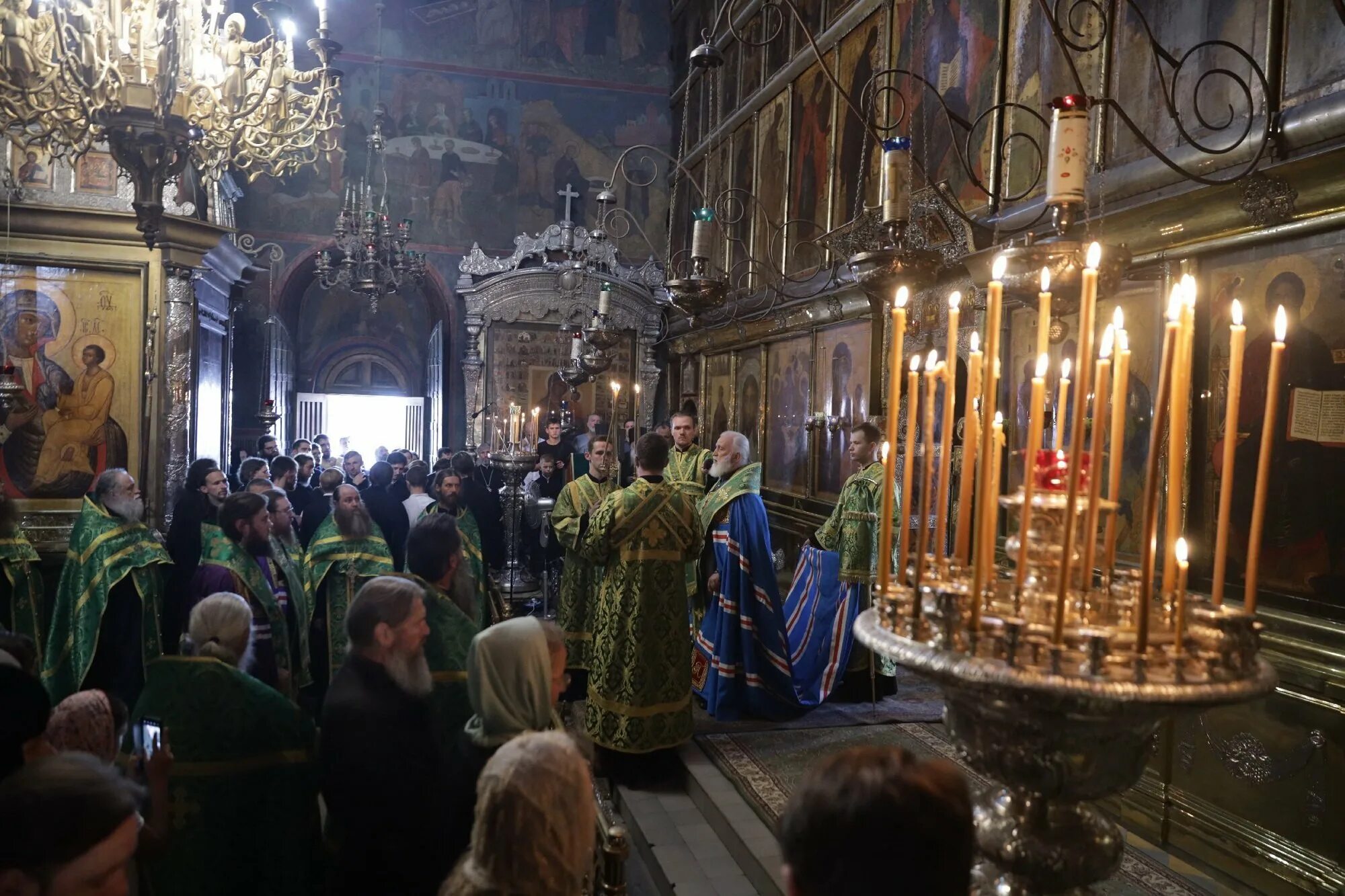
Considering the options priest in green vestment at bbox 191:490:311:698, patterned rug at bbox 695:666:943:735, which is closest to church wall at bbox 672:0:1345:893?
patterned rug at bbox 695:666:943:735

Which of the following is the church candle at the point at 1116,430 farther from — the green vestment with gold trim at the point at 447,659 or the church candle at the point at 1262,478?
the green vestment with gold trim at the point at 447,659

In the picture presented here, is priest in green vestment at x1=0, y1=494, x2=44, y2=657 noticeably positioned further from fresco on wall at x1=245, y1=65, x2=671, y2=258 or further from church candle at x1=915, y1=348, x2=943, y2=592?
fresco on wall at x1=245, y1=65, x2=671, y2=258

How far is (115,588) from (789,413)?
7221 mm

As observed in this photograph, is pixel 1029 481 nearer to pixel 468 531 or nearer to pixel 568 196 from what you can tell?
pixel 468 531

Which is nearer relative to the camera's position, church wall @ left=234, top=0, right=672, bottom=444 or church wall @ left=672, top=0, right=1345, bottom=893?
church wall @ left=672, top=0, right=1345, bottom=893

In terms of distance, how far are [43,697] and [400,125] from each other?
14299mm

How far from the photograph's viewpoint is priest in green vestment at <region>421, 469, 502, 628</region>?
589cm

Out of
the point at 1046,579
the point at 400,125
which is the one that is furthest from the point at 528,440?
the point at 400,125

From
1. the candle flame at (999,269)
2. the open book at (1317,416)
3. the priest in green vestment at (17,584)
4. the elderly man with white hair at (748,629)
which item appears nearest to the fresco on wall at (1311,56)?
the open book at (1317,416)

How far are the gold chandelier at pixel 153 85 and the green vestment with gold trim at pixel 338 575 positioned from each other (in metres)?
1.89

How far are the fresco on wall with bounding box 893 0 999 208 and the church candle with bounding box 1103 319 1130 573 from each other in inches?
212

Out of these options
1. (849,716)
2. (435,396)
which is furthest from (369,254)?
(849,716)

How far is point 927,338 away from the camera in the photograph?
7277mm

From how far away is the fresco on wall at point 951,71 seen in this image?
22.2 feet
